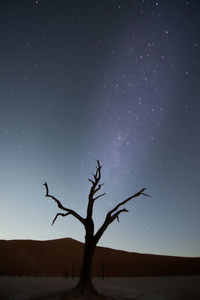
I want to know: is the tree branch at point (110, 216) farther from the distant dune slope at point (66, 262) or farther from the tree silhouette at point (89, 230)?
the distant dune slope at point (66, 262)

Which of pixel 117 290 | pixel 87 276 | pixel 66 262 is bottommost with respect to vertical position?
pixel 117 290

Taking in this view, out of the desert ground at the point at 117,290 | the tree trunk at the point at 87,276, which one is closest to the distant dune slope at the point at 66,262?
the desert ground at the point at 117,290

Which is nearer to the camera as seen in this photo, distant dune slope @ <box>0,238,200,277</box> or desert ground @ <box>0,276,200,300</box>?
desert ground @ <box>0,276,200,300</box>

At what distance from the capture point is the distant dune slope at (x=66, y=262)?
4912 cm

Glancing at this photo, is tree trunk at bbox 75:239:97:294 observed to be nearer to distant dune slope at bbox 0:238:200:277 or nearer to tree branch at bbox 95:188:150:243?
tree branch at bbox 95:188:150:243

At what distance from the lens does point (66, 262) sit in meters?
73.4

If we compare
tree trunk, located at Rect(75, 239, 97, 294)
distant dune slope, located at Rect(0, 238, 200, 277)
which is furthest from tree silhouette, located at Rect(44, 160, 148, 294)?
distant dune slope, located at Rect(0, 238, 200, 277)

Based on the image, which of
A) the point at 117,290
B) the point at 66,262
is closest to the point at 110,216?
the point at 117,290

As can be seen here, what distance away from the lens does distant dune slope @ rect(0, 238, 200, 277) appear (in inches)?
1934

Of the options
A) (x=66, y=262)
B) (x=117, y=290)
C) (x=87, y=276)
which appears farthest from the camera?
(x=66, y=262)

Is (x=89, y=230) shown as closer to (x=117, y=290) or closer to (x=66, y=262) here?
(x=117, y=290)

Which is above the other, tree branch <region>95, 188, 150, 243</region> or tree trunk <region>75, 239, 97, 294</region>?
tree branch <region>95, 188, 150, 243</region>

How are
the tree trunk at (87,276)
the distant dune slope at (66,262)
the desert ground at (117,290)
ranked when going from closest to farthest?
1. the tree trunk at (87,276)
2. the desert ground at (117,290)
3. the distant dune slope at (66,262)

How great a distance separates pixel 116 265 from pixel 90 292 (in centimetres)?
6697
